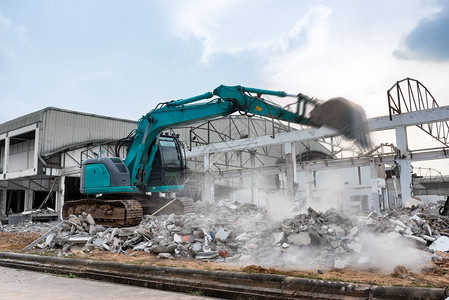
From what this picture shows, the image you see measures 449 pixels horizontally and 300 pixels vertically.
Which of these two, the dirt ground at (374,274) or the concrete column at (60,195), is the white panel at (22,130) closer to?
the concrete column at (60,195)

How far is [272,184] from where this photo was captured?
33844 millimetres

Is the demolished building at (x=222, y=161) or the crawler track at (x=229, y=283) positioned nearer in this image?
the crawler track at (x=229, y=283)

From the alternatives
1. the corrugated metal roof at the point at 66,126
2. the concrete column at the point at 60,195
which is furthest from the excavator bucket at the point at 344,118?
→ the corrugated metal roof at the point at 66,126

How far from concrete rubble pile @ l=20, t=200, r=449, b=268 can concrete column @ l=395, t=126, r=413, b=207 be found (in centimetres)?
471

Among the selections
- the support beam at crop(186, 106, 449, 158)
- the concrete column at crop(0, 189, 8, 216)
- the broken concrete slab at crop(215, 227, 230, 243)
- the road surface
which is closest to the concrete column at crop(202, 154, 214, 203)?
the support beam at crop(186, 106, 449, 158)

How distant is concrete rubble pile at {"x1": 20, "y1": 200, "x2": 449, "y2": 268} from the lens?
26.9 ft

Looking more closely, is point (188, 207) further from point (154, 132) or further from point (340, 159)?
point (340, 159)

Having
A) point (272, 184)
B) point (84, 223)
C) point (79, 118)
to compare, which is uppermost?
point (79, 118)

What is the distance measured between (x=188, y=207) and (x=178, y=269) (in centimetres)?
782

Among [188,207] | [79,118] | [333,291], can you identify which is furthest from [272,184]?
[333,291]

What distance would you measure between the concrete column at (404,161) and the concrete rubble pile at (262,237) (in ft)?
15.5

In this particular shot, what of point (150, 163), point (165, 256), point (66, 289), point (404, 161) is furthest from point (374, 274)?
point (404, 161)

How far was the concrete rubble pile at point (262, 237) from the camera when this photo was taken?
8.20 meters

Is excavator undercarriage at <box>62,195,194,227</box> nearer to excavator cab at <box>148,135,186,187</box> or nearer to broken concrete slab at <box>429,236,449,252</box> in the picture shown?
excavator cab at <box>148,135,186,187</box>
